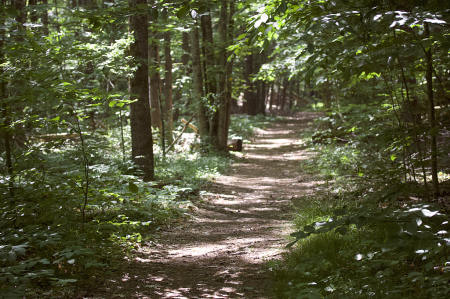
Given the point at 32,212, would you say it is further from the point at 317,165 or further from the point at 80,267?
the point at 317,165

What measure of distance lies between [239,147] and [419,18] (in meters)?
13.7

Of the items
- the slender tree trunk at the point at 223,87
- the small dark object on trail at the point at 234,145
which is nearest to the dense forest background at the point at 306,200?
the slender tree trunk at the point at 223,87

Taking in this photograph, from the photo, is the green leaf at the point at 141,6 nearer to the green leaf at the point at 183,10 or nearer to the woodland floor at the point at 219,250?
the green leaf at the point at 183,10

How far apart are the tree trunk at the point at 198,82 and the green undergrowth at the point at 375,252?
8.74 metres

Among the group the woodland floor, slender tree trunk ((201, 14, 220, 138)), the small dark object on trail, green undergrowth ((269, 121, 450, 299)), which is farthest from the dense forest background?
the small dark object on trail

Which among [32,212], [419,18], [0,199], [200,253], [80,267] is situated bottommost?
[200,253]

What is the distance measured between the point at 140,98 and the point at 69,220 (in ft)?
13.7

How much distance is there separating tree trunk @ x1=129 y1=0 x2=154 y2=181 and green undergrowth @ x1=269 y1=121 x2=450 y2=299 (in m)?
3.87

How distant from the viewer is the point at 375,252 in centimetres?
295

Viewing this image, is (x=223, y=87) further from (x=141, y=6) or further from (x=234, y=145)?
(x=141, y=6)

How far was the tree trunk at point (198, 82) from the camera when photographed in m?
12.7

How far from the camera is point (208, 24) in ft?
45.4

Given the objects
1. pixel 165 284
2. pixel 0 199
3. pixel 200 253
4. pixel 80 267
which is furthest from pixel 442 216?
pixel 0 199

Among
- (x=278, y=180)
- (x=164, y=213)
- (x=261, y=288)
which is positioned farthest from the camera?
(x=278, y=180)
